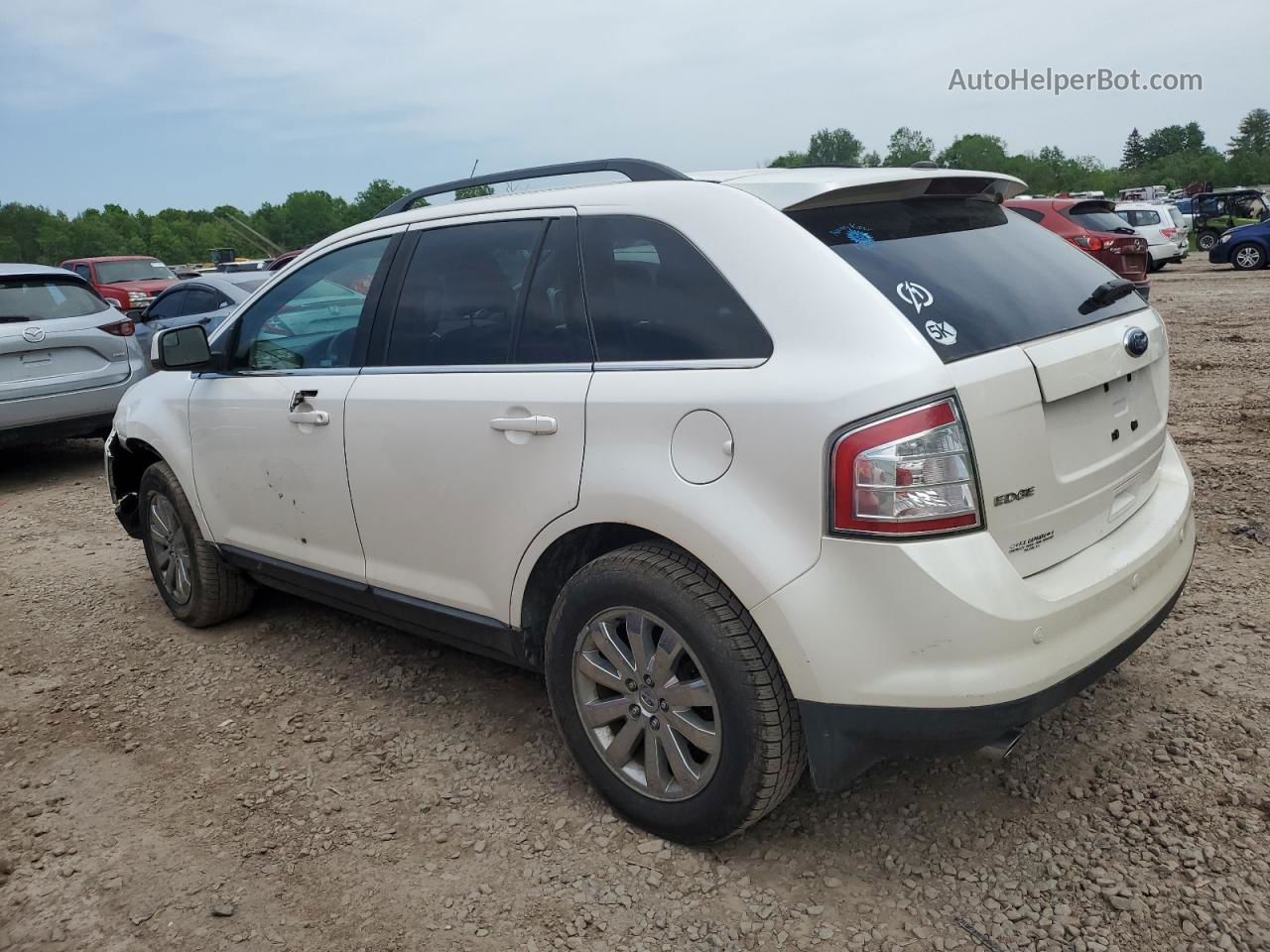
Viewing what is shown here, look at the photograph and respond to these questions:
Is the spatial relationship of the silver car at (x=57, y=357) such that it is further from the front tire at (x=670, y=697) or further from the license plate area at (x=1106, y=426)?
the license plate area at (x=1106, y=426)

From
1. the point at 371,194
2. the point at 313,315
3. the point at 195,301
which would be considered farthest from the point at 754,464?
the point at 371,194

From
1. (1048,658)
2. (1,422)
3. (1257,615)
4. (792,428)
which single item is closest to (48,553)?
(1,422)

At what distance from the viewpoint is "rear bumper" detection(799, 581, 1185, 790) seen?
227 cm

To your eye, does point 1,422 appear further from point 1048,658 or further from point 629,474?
point 1048,658

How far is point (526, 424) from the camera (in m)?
2.85

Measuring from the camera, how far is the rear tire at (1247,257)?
21.4 metres

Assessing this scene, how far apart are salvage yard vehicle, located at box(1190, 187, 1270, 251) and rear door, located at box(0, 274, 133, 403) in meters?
28.2

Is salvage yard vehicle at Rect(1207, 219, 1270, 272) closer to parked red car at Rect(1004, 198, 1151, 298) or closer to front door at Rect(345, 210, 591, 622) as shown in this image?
parked red car at Rect(1004, 198, 1151, 298)

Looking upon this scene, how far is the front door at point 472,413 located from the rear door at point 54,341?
18.4ft

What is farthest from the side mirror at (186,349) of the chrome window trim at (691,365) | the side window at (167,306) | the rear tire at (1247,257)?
the rear tire at (1247,257)

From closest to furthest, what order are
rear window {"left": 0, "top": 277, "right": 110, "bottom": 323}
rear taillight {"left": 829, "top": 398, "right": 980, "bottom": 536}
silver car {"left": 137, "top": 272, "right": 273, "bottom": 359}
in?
rear taillight {"left": 829, "top": 398, "right": 980, "bottom": 536}
rear window {"left": 0, "top": 277, "right": 110, "bottom": 323}
silver car {"left": 137, "top": 272, "right": 273, "bottom": 359}

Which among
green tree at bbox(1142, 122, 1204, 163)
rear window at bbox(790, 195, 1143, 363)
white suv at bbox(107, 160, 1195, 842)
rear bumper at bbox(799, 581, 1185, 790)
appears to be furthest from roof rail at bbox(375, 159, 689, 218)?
green tree at bbox(1142, 122, 1204, 163)

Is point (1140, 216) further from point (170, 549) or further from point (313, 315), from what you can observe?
point (170, 549)

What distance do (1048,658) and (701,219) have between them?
138 centimetres
